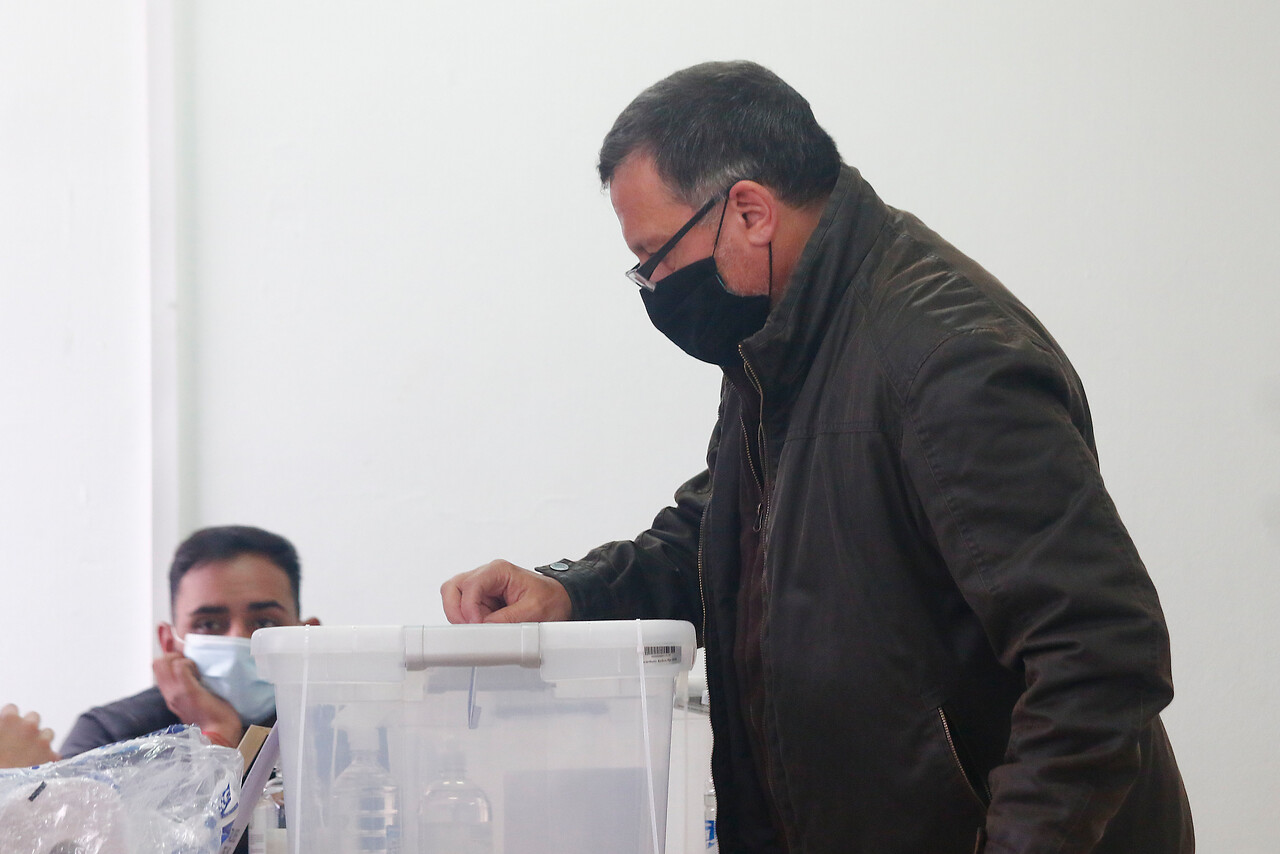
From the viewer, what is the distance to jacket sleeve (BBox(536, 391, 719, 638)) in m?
1.22

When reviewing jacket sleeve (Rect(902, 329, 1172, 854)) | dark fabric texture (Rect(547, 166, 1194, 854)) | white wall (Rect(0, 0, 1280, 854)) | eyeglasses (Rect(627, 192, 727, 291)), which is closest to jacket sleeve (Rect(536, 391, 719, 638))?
dark fabric texture (Rect(547, 166, 1194, 854))

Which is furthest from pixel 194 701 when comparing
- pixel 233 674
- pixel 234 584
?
pixel 234 584

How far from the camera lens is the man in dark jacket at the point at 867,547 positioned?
2.46 ft

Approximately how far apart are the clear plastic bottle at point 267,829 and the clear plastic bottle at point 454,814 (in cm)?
36

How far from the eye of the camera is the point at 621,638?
2.77 feet

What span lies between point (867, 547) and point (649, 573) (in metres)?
0.42

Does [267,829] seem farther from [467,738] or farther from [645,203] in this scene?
[645,203]

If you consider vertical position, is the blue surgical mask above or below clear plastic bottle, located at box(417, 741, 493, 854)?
below

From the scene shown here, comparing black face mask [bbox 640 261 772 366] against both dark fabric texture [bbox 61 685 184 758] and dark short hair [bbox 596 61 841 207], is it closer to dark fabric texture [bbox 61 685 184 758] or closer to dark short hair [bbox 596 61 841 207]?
dark short hair [bbox 596 61 841 207]

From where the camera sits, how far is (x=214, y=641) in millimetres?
1655

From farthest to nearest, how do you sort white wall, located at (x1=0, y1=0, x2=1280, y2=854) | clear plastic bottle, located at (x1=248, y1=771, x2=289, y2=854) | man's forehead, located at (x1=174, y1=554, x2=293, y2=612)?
white wall, located at (x1=0, y1=0, x2=1280, y2=854) → man's forehead, located at (x1=174, y1=554, x2=293, y2=612) → clear plastic bottle, located at (x1=248, y1=771, x2=289, y2=854)

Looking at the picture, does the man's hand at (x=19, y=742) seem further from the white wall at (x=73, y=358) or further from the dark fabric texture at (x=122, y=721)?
the white wall at (x=73, y=358)

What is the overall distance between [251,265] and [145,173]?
0.28m

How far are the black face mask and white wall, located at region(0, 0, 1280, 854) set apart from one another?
0.97 meters
